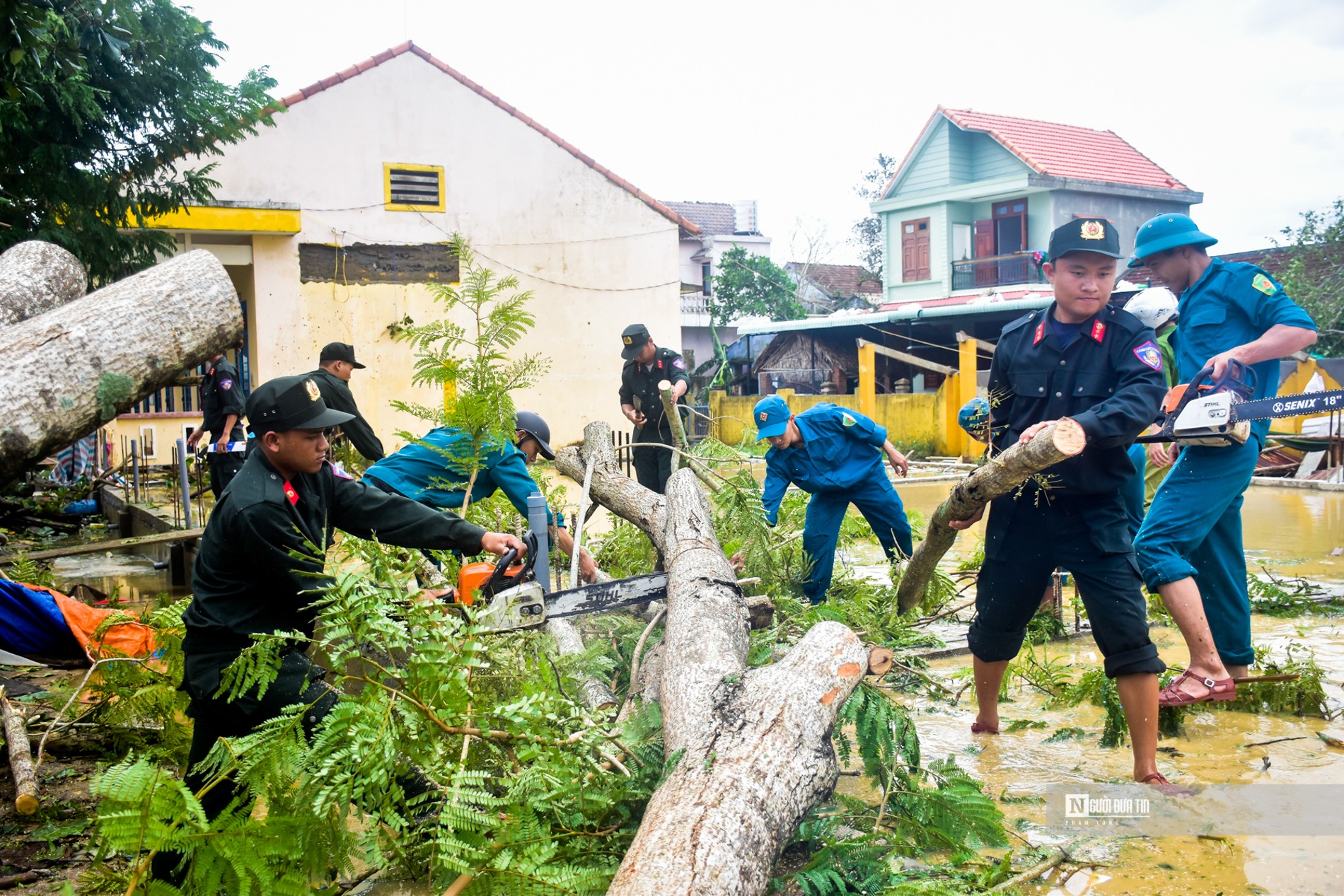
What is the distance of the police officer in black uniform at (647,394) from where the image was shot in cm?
806

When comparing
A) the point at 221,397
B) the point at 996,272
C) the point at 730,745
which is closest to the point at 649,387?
the point at 221,397

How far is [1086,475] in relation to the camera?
3.28 meters

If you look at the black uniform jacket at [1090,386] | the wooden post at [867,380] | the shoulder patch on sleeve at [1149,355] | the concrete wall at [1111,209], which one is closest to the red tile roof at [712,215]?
the concrete wall at [1111,209]

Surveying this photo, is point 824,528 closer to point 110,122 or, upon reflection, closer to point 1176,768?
point 1176,768

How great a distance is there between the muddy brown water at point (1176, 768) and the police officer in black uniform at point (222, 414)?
19.4 ft

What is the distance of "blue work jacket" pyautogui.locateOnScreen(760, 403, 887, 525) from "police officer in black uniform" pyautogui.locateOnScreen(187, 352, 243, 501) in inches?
189

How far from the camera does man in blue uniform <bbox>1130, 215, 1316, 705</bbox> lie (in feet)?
12.2

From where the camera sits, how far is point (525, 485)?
504cm

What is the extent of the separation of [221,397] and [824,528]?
17.4 feet

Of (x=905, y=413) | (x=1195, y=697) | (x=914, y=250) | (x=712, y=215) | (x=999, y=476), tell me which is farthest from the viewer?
(x=712, y=215)

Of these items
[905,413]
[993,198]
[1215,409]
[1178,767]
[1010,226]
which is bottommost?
[1178,767]

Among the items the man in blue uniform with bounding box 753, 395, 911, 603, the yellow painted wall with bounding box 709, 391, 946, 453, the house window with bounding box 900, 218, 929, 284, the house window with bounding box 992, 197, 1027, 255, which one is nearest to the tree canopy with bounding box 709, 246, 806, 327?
the house window with bounding box 900, 218, 929, 284

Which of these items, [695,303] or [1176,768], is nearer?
[1176,768]

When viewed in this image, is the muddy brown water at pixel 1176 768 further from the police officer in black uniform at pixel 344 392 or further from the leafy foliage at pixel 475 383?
the police officer in black uniform at pixel 344 392
